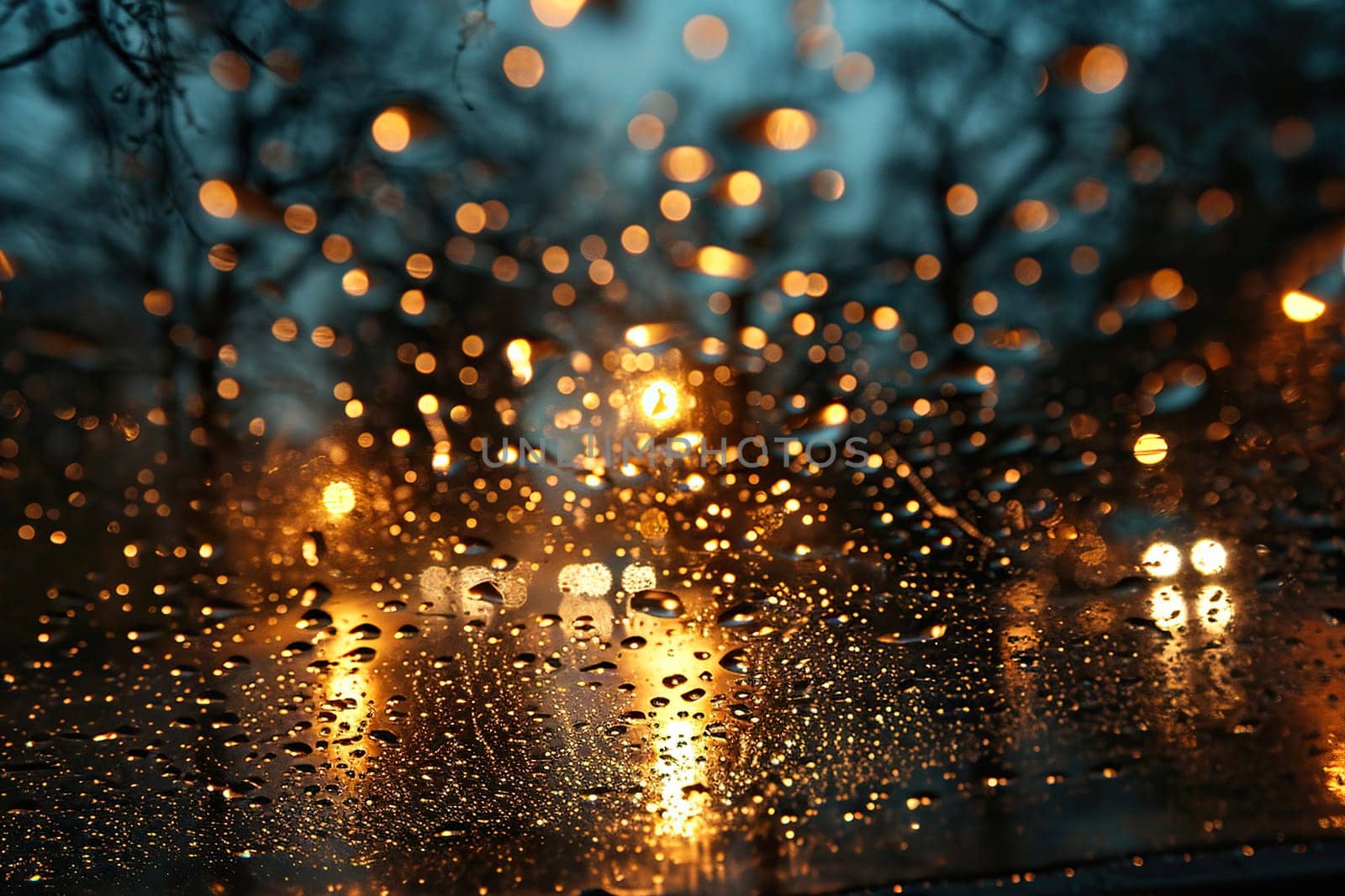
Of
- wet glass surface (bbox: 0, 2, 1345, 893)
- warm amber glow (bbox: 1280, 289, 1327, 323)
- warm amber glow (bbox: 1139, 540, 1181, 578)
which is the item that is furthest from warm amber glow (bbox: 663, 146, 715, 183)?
warm amber glow (bbox: 1280, 289, 1327, 323)

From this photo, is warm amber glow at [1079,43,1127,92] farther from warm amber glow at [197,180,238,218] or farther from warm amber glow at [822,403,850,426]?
warm amber glow at [197,180,238,218]

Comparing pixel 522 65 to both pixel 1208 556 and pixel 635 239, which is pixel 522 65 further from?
pixel 1208 556

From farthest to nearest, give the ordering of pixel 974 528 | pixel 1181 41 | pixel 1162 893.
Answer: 1. pixel 974 528
2. pixel 1181 41
3. pixel 1162 893

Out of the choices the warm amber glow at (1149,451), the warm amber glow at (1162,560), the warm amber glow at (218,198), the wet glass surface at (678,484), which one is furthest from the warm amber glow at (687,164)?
the warm amber glow at (1162,560)

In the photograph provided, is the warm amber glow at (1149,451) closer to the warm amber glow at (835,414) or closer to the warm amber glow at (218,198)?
the warm amber glow at (835,414)

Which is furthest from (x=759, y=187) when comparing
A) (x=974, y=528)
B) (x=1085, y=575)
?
(x=1085, y=575)

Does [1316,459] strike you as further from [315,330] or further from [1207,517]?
[315,330]
